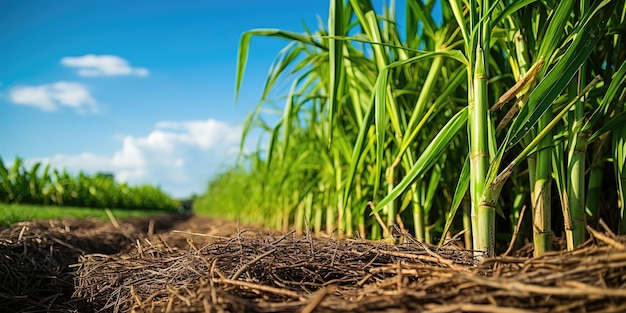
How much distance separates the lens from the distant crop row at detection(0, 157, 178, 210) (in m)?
5.97

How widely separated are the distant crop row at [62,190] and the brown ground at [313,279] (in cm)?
453

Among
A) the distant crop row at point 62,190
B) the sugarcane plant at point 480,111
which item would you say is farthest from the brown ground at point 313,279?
the distant crop row at point 62,190

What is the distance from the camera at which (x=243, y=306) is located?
78 cm

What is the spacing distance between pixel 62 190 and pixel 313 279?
713 centimetres

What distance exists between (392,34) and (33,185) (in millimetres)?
6004

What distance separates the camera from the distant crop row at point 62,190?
5969mm

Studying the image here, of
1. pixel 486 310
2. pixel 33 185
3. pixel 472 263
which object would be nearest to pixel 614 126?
pixel 472 263

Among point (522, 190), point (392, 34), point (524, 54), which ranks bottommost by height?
point (522, 190)

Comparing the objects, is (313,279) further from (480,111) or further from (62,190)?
(62,190)

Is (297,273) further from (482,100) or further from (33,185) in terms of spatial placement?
(33,185)

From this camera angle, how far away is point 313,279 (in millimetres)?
1091

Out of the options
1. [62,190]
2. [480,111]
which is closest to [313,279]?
[480,111]

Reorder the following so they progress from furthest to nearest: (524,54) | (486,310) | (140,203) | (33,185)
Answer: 1. (140,203)
2. (33,185)
3. (524,54)
4. (486,310)

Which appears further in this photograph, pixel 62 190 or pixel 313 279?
pixel 62 190
